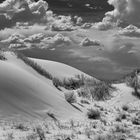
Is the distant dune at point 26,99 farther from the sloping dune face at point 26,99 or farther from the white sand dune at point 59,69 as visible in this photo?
the white sand dune at point 59,69

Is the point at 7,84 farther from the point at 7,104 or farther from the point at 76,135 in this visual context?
the point at 76,135

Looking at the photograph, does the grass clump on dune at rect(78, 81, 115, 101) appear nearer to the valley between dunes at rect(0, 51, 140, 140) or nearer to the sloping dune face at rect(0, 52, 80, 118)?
the valley between dunes at rect(0, 51, 140, 140)

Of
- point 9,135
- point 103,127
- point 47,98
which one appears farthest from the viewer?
point 47,98

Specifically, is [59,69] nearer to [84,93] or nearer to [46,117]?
[84,93]

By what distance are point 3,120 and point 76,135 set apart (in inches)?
134

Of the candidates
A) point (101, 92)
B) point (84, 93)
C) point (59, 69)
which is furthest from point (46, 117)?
point (59, 69)

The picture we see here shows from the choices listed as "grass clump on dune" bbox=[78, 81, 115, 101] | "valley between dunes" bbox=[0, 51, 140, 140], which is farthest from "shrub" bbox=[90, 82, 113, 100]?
"valley between dunes" bbox=[0, 51, 140, 140]

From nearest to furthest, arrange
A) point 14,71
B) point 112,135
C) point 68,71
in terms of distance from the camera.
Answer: point 112,135 → point 14,71 → point 68,71

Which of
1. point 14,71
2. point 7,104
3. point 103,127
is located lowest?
point 103,127

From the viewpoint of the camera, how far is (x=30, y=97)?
18234mm

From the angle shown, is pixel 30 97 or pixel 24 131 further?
pixel 30 97

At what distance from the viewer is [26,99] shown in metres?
17.6

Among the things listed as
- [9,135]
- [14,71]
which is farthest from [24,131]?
[14,71]

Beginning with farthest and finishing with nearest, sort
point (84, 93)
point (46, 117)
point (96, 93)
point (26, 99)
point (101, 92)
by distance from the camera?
point (101, 92) < point (84, 93) < point (96, 93) < point (26, 99) < point (46, 117)
